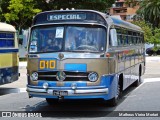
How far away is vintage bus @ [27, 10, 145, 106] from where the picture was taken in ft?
32.1

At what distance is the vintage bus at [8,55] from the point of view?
14.6 metres

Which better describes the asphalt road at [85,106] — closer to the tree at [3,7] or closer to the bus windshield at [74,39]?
the bus windshield at [74,39]

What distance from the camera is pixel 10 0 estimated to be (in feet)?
121

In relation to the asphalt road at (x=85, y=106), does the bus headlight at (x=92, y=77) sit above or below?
above

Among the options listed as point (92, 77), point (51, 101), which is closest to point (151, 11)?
point (51, 101)

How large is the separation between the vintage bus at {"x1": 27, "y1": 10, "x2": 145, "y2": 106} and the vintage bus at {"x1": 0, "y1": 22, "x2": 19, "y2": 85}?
4280 millimetres

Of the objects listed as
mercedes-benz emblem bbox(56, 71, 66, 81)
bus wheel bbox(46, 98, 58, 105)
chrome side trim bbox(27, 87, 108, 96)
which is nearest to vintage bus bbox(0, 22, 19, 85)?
bus wheel bbox(46, 98, 58, 105)

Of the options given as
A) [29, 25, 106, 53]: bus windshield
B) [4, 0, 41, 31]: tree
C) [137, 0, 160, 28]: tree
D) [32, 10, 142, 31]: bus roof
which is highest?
[137, 0, 160, 28]: tree

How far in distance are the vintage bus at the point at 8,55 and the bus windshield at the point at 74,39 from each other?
458cm

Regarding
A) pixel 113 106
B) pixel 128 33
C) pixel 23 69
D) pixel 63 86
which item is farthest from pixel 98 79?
pixel 23 69

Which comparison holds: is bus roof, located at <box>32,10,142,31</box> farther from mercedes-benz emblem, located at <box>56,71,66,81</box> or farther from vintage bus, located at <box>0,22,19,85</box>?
vintage bus, located at <box>0,22,19,85</box>

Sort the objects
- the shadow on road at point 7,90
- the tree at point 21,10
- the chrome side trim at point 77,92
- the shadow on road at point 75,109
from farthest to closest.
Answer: the tree at point 21,10, the shadow on road at point 7,90, the shadow on road at point 75,109, the chrome side trim at point 77,92

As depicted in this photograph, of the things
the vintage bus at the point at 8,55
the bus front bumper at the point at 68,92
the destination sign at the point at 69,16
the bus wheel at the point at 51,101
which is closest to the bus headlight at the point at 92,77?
the bus front bumper at the point at 68,92

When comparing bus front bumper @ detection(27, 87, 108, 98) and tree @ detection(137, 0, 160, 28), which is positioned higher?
tree @ detection(137, 0, 160, 28)
